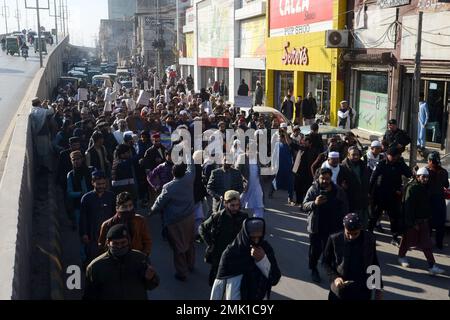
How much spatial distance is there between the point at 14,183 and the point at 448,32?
12.5 metres

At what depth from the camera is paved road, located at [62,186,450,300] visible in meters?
7.41

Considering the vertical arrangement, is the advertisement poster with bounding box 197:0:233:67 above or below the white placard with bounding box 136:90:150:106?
above

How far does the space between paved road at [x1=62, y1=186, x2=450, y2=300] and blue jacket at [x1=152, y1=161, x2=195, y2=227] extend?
91cm

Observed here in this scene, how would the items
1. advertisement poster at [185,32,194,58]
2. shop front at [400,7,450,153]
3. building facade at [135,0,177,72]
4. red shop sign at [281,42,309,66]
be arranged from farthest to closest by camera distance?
building facade at [135,0,177,72] → advertisement poster at [185,32,194,58] → red shop sign at [281,42,309,66] → shop front at [400,7,450,153]

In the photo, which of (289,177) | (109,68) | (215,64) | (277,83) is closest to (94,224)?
(289,177)

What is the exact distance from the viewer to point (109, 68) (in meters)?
65.6

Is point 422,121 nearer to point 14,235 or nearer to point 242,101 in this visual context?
point 242,101

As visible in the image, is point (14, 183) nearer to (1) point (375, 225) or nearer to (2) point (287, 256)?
(2) point (287, 256)

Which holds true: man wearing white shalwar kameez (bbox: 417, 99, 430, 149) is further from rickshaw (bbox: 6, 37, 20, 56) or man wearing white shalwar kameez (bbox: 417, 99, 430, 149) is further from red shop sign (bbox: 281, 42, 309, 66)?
rickshaw (bbox: 6, 37, 20, 56)

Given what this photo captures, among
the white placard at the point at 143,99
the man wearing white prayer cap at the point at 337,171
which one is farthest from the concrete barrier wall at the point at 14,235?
the white placard at the point at 143,99

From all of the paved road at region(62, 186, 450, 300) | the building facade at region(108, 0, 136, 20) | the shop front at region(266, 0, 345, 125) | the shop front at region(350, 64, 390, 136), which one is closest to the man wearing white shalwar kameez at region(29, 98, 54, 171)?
the paved road at region(62, 186, 450, 300)

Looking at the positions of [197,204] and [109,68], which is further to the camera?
[109,68]

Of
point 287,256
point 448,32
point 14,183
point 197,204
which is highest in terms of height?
point 448,32
